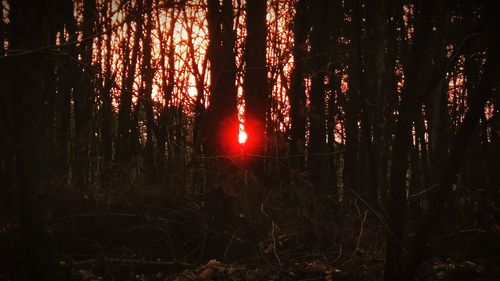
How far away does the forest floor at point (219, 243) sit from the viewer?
3926 mm

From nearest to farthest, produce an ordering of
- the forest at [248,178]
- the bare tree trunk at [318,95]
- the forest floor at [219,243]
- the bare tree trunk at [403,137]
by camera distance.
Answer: the bare tree trunk at [403,137] → the forest at [248,178] → the forest floor at [219,243] → the bare tree trunk at [318,95]

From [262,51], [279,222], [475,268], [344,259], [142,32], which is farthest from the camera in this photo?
[142,32]

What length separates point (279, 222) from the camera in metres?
5.28

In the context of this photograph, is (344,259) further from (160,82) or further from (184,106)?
(160,82)

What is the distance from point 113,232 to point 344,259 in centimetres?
262

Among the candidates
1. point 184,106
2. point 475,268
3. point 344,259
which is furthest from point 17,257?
point 184,106

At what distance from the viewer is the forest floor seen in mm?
3926

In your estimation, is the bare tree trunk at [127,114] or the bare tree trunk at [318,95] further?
the bare tree trunk at [127,114]

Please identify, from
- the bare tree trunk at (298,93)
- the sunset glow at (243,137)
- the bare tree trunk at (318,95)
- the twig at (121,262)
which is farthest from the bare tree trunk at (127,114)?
the twig at (121,262)

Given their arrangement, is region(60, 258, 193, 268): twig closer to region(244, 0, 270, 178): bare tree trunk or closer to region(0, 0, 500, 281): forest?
region(0, 0, 500, 281): forest

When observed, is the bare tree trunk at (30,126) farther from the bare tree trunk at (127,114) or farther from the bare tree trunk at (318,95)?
the bare tree trunk at (127,114)

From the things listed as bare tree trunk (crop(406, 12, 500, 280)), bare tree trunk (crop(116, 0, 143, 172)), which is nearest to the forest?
bare tree trunk (crop(406, 12, 500, 280))

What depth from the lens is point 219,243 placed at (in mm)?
4902

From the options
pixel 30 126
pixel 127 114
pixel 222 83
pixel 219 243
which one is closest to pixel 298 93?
pixel 222 83
